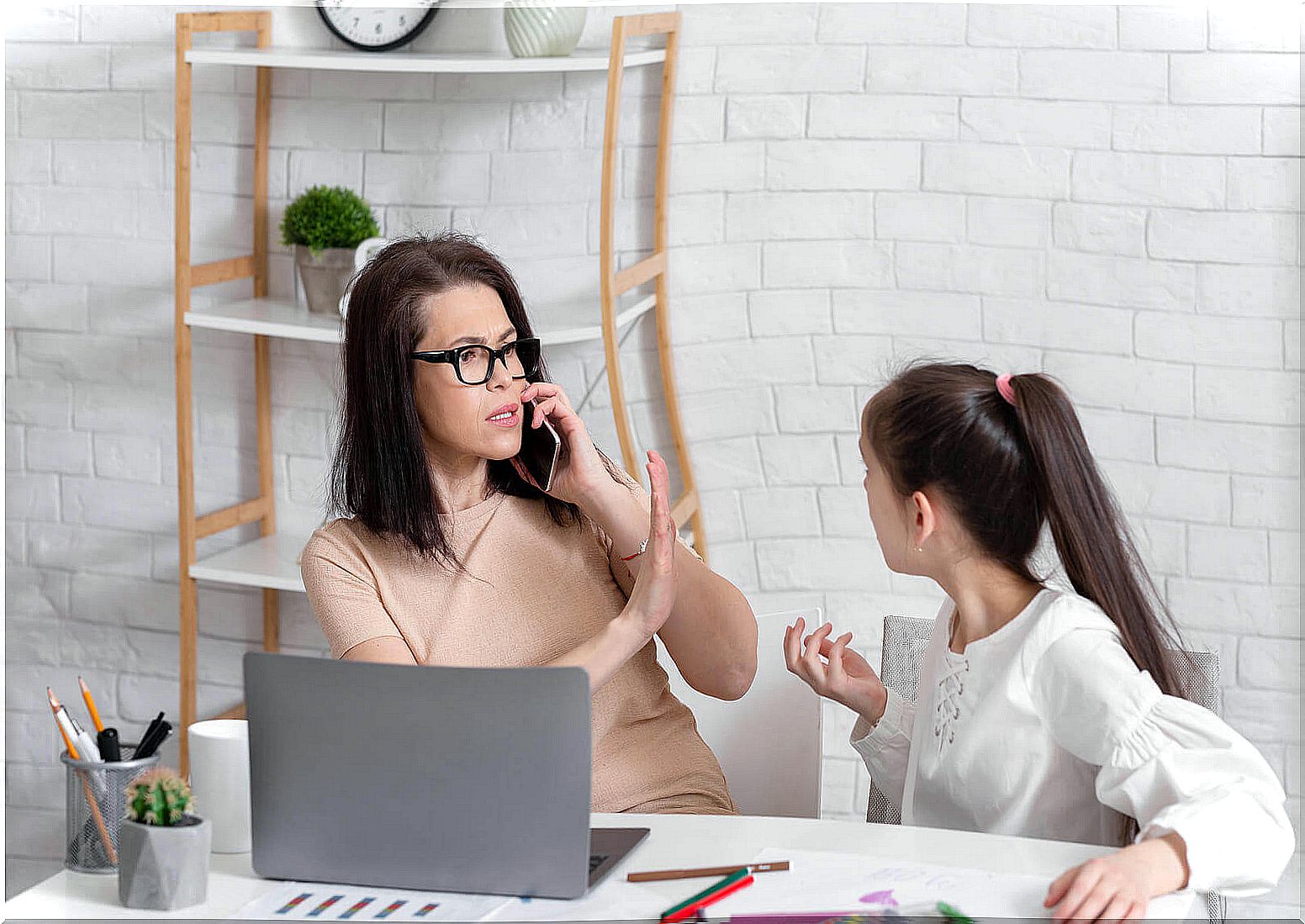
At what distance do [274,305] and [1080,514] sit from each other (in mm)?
1590

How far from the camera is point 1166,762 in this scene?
3.67ft

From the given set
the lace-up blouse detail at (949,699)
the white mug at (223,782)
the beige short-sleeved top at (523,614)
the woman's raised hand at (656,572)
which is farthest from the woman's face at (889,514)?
the white mug at (223,782)

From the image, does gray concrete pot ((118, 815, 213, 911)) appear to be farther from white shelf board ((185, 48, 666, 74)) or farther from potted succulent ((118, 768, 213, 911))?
white shelf board ((185, 48, 666, 74))

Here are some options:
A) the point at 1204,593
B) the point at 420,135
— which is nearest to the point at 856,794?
the point at 1204,593

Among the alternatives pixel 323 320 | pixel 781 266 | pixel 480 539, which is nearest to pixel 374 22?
pixel 323 320

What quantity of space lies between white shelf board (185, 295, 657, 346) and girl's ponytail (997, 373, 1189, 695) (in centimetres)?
99

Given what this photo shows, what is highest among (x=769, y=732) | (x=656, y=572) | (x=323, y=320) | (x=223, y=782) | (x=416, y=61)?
(x=416, y=61)

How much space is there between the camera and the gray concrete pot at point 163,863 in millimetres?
1056

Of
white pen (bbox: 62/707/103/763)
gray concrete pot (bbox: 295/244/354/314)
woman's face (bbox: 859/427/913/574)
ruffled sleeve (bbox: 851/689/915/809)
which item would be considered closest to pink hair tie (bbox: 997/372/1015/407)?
woman's face (bbox: 859/427/913/574)

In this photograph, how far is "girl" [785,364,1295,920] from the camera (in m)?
1.08

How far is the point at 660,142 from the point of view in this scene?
2273 millimetres

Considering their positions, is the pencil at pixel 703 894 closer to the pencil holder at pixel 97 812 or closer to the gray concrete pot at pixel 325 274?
the pencil holder at pixel 97 812

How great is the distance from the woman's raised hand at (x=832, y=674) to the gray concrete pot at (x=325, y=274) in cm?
115

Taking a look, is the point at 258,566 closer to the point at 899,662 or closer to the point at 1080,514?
the point at 899,662
